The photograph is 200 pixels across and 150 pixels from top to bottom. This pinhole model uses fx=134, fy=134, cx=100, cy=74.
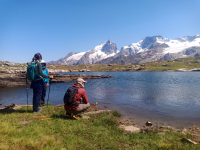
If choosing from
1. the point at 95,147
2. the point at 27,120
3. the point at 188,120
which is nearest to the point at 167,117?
the point at 188,120

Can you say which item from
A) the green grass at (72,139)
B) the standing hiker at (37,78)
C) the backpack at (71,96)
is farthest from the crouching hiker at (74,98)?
the standing hiker at (37,78)

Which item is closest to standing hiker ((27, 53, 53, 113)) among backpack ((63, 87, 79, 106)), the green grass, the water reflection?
backpack ((63, 87, 79, 106))

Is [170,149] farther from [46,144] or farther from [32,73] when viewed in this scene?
[32,73]

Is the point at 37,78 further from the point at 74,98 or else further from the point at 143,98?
the point at 143,98

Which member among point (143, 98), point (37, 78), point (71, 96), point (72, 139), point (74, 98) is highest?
point (37, 78)

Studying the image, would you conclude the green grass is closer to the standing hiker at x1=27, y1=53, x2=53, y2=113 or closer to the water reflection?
the standing hiker at x1=27, y1=53, x2=53, y2=113

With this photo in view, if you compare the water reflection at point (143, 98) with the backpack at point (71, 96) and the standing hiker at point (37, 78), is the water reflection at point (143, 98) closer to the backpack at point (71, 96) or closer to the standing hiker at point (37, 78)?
the backpack at point (71, 96)

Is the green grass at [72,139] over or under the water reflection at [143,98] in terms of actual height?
over

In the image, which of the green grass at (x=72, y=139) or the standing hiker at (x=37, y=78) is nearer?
the green grass at (x=72, y=139)

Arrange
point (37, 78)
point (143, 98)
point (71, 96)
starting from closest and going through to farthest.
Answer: point (71, 96)
point (37, 78)
point (143, 98)

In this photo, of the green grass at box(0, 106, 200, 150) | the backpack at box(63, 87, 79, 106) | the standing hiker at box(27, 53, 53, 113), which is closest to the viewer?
the green grass at box(0, 106, 200, 150)

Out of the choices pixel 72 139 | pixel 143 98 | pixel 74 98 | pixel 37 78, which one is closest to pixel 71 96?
pixel 74 98

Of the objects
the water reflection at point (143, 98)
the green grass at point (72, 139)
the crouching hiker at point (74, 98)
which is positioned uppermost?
the crouching hiker at point (74, 98)

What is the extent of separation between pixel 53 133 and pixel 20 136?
1.58 m
